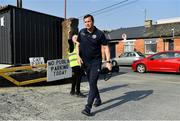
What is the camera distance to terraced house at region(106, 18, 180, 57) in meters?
31.0

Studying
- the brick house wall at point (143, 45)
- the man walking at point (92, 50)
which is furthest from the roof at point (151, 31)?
the man walking at point (92, 50)

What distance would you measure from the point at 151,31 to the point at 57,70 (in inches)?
1022

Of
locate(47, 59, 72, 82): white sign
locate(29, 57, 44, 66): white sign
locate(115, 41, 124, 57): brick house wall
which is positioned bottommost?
locate(47, 59, 72, 82): white sign

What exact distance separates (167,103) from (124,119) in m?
1.96

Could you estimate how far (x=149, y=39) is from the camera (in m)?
32.7

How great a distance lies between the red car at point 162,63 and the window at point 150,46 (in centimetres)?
1519

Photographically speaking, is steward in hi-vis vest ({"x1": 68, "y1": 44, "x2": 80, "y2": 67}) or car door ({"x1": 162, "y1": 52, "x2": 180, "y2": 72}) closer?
steward in hi-vis vest ({"x1": 68, "y1": 44, "x2": 80, "y2": 67})

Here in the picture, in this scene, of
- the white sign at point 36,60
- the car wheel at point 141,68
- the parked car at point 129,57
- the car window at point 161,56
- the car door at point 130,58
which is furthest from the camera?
the car door at point 130,58

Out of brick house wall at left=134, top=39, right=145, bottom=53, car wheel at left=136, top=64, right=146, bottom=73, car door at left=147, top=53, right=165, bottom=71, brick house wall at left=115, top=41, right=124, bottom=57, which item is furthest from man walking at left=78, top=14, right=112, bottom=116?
brick house wall at left=115, top=41, right=124, bottom=57

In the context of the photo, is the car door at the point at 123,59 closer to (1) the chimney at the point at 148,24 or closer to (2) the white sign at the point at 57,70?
(1) the chimney at the point at 148,24

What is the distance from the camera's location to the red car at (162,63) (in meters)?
15.8

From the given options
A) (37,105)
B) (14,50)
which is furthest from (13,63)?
(37,105)

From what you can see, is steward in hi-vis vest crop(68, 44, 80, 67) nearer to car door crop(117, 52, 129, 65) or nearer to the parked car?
the parked car

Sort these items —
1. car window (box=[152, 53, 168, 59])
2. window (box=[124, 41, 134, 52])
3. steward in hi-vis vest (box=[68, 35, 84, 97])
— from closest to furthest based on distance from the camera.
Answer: steward in hi-vis vest (box=[68, 35, 84, 97])
car window (box=[152, 53, 168, 59])
window (box=[124, 41, 134, 52])
